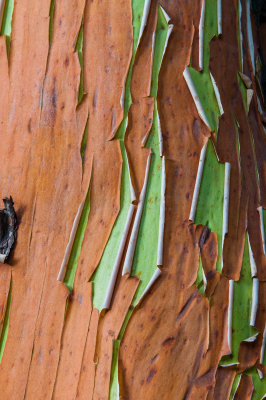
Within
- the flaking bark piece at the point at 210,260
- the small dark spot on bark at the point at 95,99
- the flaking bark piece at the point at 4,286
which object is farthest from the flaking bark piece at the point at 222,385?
the small dark spot on bark at the point at 95,99

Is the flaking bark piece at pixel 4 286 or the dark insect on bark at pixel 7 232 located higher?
the dark insect on bark at pixel 7 232

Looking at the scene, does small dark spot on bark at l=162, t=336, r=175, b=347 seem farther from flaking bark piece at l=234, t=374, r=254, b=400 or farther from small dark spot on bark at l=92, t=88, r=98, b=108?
small dark spot on bark at l=92, t=88, r=98, b=108

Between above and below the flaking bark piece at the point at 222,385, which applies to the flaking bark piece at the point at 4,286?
above

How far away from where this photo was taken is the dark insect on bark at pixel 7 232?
2.44 ft

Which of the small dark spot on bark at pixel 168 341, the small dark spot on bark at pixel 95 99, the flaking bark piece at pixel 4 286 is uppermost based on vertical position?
the small dark spot on bark at pixel 95 99

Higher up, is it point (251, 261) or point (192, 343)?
point (251, 261)

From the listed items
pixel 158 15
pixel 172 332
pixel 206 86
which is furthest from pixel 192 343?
pixel 158 15

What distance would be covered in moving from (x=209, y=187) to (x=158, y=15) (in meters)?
0.27

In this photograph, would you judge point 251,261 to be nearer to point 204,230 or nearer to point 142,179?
point 204,230

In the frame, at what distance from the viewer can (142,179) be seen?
73 cm

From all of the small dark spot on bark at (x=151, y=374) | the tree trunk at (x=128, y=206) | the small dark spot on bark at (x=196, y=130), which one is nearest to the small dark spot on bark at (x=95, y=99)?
the tree trunk at (x=128, y=206)

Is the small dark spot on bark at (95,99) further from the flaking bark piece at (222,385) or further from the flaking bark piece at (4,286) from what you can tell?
the flaking bark piece at (222,385)

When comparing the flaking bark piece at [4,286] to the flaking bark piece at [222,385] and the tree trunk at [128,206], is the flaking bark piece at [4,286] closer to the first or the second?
the tree trunk at [128,206]

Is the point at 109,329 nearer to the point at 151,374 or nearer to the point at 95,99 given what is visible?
the point at 151,374
